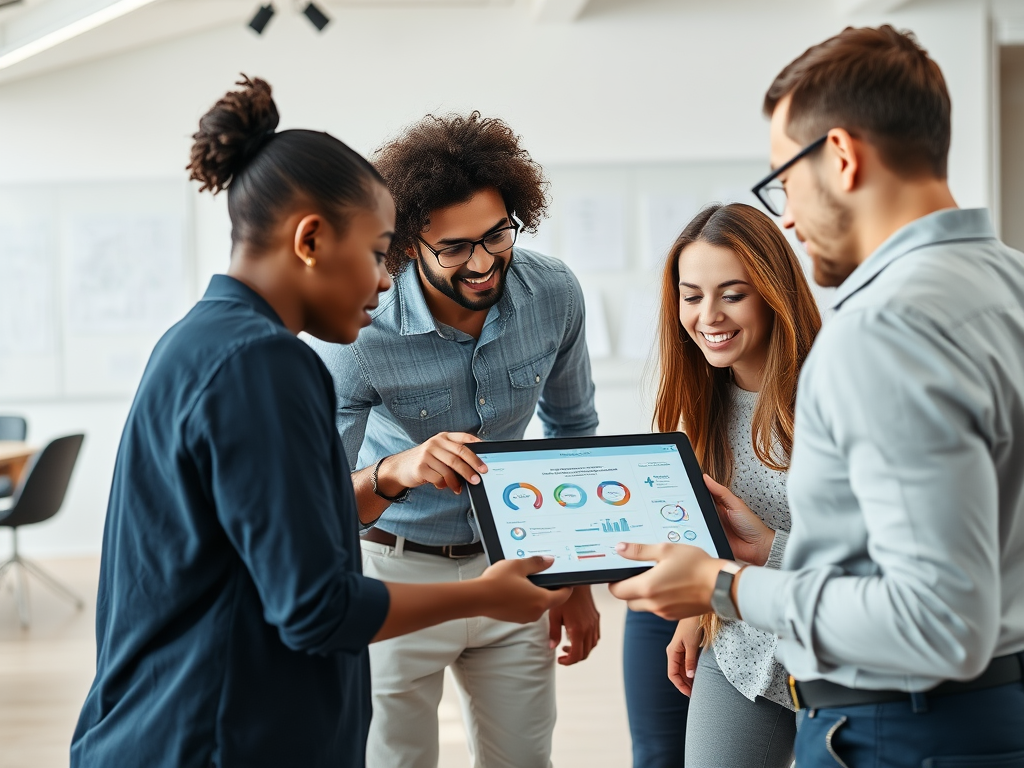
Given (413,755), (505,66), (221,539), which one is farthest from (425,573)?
(505,66)

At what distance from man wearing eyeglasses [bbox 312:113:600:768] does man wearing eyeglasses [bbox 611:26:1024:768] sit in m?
0.83

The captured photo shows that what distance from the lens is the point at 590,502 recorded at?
1476 millimetres

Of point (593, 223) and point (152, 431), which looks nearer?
point (152, 431)

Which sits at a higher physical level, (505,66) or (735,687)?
(505,66)

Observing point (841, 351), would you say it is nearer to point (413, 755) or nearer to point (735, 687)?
point (735, 687)

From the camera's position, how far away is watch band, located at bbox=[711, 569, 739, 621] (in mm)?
1151

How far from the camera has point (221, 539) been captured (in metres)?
1.06

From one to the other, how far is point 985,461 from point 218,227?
17.2 ft

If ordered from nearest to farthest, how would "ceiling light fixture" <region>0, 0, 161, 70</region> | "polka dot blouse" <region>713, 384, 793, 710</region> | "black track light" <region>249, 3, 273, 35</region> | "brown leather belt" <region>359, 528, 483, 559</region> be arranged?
"polka dot blouse" <region>713, 384, 793, 710</region>
"brown leather belt" <region>359, 528, 483, 559</region>
"ceiling light fixture" <region>0, 0, 161, 70</region>
"black track light" <region>249, 3, 273, 35</region>

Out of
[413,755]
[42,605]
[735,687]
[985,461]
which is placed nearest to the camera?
[985,461]

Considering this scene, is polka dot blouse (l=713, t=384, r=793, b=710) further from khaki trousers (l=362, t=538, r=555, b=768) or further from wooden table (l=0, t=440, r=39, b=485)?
wooden table (l=0, t=440, r=39, b=485)

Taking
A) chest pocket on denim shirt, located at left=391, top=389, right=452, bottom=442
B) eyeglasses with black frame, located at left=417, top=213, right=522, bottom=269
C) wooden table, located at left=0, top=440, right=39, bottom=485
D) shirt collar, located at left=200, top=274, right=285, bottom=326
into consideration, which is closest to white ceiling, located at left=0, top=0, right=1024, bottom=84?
wooden table, located at left=0, top=440, right=39, bottom=485

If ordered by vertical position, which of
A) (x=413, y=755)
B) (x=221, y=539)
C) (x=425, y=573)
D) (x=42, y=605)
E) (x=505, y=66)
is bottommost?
(x=42, y=605)

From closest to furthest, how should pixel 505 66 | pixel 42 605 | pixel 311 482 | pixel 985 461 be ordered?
1. pixel 985 461
2. pixel 311 482
3. pixel 42 605
4. pixel 505 66
